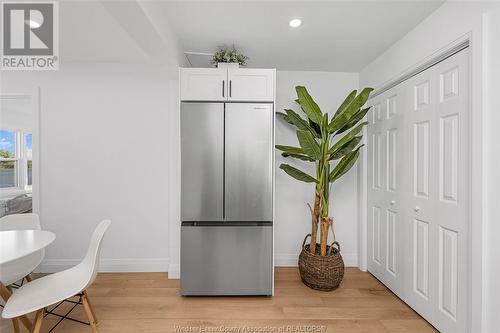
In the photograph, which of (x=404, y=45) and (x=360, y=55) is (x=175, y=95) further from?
(x=404, y=45)

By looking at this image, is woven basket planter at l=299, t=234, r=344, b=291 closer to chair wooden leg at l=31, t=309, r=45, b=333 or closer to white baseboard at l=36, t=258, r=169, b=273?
white baseboard at l=36, t=258, r=169, b=273

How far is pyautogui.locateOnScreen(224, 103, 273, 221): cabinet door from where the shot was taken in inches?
92.4

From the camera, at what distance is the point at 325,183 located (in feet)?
8.61

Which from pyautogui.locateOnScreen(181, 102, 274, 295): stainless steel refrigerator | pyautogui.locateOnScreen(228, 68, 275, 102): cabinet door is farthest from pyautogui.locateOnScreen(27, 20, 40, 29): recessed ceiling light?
pyautogui.locateOnScreen(228, 68, 275, 102): cabinet door

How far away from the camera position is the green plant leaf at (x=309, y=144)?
7.77 feet

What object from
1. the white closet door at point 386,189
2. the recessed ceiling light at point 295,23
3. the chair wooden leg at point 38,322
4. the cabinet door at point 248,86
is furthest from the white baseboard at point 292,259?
the recessed ceiling light at point 295,23

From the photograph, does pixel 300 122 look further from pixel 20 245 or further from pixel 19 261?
pixel 19 261

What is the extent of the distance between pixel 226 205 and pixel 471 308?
1958 millimetres

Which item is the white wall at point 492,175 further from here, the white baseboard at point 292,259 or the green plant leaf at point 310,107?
the white baseboard at point 292,259

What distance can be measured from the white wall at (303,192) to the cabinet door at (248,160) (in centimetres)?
81

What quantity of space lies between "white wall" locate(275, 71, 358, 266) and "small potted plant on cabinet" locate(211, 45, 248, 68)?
0.82 metres

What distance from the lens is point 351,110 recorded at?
2.39 metres

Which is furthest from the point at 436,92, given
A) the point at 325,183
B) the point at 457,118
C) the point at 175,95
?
the point at 175,95

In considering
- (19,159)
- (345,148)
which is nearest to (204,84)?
(345,148)
